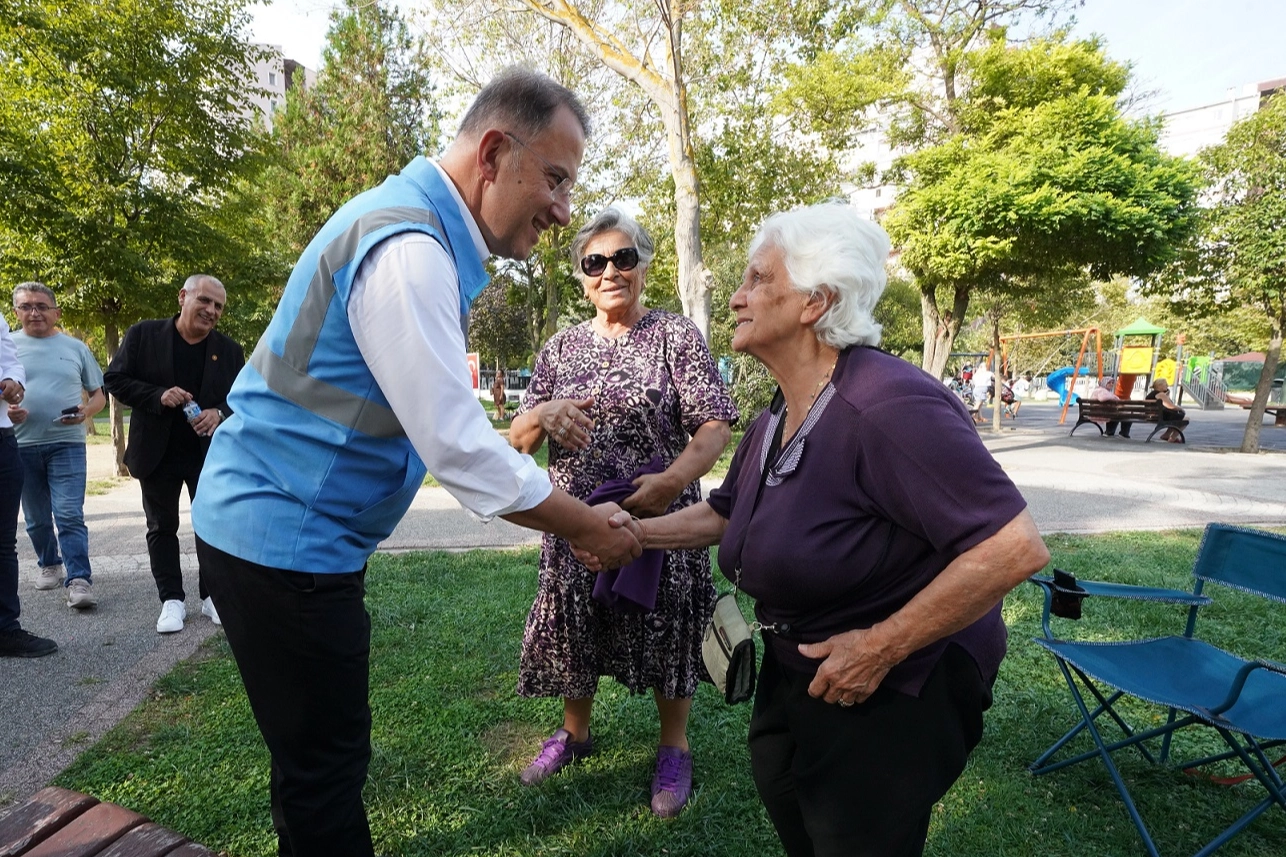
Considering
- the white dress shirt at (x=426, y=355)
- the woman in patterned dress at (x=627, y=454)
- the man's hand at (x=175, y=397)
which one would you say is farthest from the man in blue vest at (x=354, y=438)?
the man's hand at (x=175, y=397)

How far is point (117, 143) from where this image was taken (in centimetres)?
919

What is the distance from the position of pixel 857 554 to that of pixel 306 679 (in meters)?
1.27

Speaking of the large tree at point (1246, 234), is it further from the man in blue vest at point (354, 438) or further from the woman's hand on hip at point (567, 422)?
the man in blue vest at point (354, 438)

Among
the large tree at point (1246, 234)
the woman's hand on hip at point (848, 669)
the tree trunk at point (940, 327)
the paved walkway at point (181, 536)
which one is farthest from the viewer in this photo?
the tree trunk at point (940, 327)

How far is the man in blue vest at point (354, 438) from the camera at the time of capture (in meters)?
1.48

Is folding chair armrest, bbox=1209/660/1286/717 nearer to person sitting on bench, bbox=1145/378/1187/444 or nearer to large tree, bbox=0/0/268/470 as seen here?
large tree, bbox=0/0/268/470

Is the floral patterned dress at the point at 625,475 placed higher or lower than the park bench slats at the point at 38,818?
higher

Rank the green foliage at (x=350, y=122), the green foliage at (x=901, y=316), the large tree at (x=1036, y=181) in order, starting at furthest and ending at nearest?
the green foliage at (x=901, y=316) < the green foliage at (x=350, y=122) < the large tree at (x=1036, y=181)

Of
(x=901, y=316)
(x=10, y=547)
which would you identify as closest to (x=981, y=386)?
(x=901, y=316)

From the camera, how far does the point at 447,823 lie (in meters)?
2.75

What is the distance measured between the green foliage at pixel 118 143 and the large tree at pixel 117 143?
0.6 inches

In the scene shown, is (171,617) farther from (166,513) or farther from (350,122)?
(350,122)

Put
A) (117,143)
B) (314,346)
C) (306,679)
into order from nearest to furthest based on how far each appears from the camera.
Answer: (314,346)
(306,679)
(117,143)

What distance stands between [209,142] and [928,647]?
11.3 m
